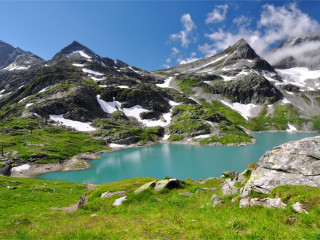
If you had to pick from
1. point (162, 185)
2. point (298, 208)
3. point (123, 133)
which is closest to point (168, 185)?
point (162, 185)

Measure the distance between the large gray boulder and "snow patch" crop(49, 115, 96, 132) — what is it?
17086cm

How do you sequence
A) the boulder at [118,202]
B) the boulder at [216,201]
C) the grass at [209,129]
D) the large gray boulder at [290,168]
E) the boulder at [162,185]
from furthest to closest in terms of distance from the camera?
the grass at [209,129]
the boulder at [162,185]
the boulder at [118,202]
the boulder at [216,201]
the large gray boulder at [290,168]

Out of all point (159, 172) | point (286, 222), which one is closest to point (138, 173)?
point (159, 172)

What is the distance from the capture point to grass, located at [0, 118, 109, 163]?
97.2 meters

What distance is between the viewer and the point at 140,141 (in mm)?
159375

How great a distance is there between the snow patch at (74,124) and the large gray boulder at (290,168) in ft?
A: 561

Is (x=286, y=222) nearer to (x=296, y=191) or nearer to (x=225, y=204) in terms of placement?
(x=296, y=191)

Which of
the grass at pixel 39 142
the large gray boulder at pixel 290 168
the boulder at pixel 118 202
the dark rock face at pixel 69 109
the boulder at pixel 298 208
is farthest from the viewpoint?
the dark rock face at pixel 69 109

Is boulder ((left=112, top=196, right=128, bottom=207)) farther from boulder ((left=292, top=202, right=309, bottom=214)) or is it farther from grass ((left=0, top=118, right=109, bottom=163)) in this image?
grass ((left=0, top=118, right=109, bottom=163))

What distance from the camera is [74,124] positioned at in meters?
174

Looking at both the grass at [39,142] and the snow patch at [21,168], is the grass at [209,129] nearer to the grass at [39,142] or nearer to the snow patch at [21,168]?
the grass at [39,142]

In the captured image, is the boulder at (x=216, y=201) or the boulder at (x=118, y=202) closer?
the boulder at (x=216, y=201)

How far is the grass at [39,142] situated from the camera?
97250mm

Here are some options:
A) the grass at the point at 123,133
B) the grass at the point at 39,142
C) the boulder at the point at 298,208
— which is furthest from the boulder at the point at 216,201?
the grass at the point at 123,133
